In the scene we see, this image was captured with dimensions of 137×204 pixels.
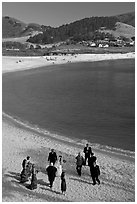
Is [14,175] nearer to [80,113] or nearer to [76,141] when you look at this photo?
[76,141]

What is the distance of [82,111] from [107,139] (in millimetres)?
9829

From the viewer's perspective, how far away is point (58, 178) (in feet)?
46.2

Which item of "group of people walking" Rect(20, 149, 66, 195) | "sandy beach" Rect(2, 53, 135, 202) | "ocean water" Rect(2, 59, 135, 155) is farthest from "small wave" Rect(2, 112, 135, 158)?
"group of people walking" Rect(20, 149, 66, 195)

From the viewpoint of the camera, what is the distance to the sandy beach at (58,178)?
41.5 feet

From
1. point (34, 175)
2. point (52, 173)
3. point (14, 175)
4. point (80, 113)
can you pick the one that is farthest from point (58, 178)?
point (80, 113)

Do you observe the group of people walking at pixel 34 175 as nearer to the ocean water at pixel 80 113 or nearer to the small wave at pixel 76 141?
the small wave at pixel 76 141

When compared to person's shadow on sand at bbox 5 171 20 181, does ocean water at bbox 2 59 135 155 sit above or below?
above

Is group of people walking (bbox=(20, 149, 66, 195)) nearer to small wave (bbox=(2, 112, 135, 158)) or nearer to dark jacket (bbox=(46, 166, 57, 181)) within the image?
dark jacket (bbox=(46, 166, 57, 181))

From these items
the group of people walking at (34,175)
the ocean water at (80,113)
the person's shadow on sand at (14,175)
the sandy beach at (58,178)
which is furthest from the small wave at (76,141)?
the person's shadow on sand at (14,175)

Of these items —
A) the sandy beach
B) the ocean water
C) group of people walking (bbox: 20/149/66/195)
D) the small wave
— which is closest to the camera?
the sandy beach

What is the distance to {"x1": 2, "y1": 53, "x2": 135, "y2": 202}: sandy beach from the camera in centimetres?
1265

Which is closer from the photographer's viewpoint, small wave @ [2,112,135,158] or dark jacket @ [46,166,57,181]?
dark jacket @ [46,166,57,181]

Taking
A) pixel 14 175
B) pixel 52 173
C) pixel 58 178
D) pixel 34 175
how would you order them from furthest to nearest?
pixel 14 175 < pixel 58 178 < pixel 52 173 < pixel 34 175

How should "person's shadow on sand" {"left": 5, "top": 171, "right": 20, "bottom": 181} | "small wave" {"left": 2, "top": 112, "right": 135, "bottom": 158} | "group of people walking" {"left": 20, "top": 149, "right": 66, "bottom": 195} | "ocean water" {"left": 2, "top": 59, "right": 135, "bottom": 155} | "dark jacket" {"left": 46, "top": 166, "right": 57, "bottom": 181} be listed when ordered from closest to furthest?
"group of people walking" {"left": 20, "top": 149, "right": 66, "bottom": 195}
"dark jacket" {"left": 46, "top": 166, "right": 57, "bottom": 181}
"person's shadow on sand" {"left": 5, "top": 171, "right": 20, "bottom": 181}
"small wave" {"left": 2, "top": 112, "right": 135, "bottom": 158}
"ocean water" {"left": 2, "top": 59, "right": 135, "bottom": 155}
